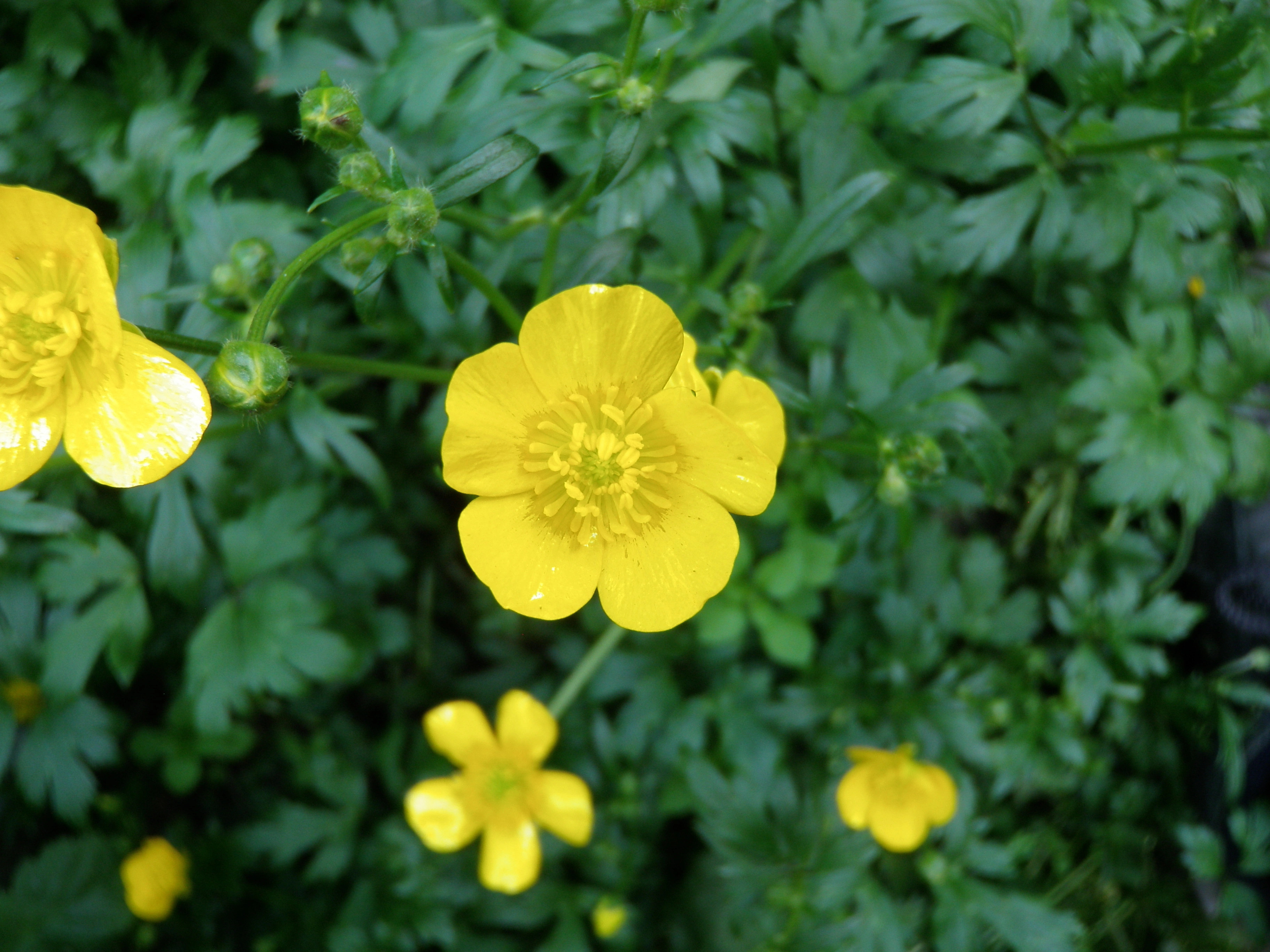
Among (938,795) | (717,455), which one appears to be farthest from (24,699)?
(938,795)

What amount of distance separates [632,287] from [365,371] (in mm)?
602

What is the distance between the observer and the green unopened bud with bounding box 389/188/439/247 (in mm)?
1209

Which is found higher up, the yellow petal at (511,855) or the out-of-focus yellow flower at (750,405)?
the out-of-focus yellow flower at (750,405)

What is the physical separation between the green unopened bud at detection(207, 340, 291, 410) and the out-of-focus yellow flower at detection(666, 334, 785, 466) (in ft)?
1.85

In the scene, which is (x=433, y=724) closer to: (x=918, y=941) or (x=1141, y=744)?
(x=918, y=941)

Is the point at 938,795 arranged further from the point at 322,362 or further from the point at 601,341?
the point at 322,362

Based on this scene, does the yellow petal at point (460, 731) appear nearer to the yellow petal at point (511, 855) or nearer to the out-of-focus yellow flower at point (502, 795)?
the out-of-focus yellow flower at point (502, 795)

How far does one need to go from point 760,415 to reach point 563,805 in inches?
48.1

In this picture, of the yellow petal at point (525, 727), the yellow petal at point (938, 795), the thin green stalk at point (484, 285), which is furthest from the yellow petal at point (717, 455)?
the yellow petal at point (938, 795)

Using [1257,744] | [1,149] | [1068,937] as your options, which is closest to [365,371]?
[1,149]

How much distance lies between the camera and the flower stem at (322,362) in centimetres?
122

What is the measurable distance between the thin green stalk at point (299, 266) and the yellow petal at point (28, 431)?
1.02 ft

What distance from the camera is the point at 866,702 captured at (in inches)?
92.8

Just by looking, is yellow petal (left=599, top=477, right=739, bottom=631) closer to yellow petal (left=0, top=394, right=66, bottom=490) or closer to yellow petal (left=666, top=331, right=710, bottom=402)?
yellow petal (left=666, top=331, right=710, bottom=402)
